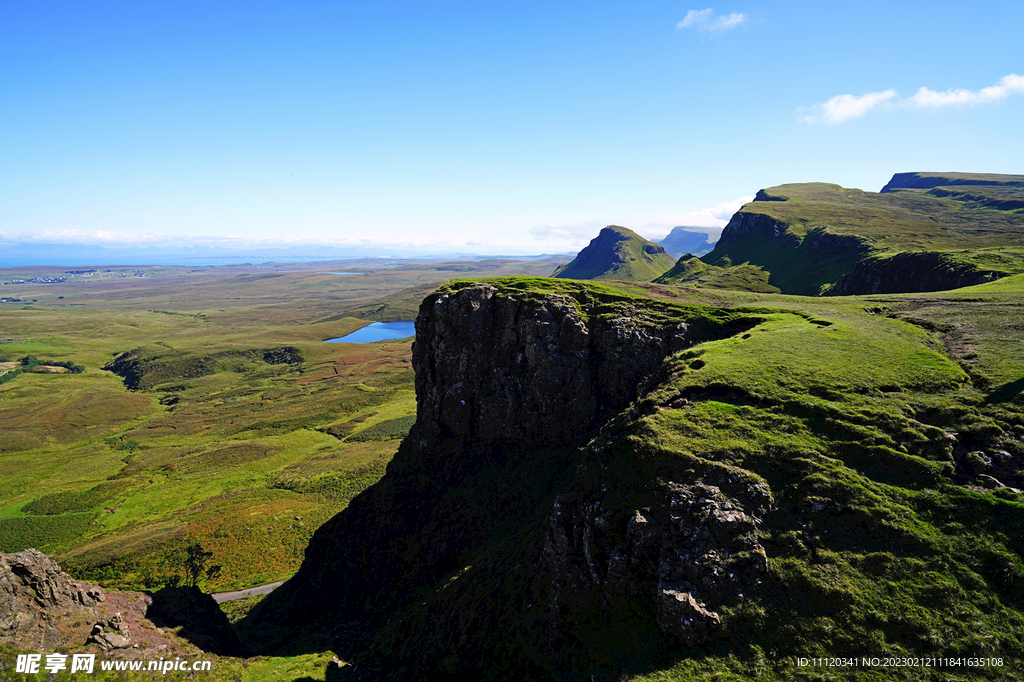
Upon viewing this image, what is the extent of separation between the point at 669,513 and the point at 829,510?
31.3ft

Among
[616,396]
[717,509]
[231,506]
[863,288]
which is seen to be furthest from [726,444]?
[231,506]

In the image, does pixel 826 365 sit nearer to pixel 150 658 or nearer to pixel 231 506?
pixel 150 658

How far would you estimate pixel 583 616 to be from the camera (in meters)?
28.2

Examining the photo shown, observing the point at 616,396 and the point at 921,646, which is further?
the point at 616,396

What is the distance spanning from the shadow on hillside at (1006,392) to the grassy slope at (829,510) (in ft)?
0.60

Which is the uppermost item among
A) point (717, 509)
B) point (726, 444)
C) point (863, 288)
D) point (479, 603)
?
point (863, 288)

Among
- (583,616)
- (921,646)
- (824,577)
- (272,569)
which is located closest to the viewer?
(921,646)

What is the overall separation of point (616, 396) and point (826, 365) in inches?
826

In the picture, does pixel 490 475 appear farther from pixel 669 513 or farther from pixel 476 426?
pixel 669 513

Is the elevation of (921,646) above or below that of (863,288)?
below

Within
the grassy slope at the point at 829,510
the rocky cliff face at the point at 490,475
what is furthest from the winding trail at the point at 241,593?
the grassy slope at the point at 829,510

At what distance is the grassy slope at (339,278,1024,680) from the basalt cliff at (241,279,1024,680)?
0.46 ft

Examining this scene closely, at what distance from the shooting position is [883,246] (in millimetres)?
122125

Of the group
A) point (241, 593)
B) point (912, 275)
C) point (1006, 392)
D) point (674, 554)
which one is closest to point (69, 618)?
point (241, 593)
